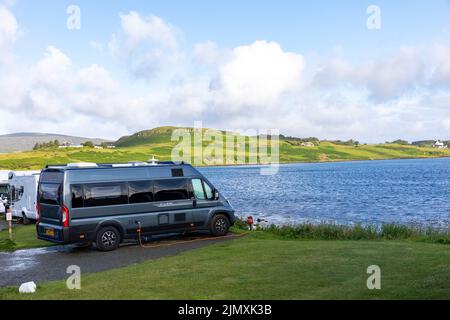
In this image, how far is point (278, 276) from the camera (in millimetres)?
11516

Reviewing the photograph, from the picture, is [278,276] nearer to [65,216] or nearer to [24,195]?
[65,216]

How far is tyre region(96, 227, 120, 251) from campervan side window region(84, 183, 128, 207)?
0.90 m

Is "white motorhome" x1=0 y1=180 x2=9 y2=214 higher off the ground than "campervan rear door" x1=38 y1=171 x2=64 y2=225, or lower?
lower

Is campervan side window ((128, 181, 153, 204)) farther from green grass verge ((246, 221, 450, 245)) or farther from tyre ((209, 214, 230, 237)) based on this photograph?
green grass verge ((246, 221, 450, 245))

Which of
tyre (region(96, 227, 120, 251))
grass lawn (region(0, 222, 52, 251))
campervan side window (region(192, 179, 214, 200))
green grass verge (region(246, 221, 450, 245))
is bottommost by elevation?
grass lawn (region(0, 222, 52, 251))

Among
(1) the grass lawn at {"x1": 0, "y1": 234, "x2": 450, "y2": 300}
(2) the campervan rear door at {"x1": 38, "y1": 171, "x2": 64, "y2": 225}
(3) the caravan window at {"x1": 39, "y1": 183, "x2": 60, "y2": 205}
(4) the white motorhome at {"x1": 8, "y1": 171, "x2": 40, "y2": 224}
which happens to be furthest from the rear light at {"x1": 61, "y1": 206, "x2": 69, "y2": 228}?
(4) the white motorhome at {"x1": 8, "y1": 171, "x2": 40, "y2": 224}

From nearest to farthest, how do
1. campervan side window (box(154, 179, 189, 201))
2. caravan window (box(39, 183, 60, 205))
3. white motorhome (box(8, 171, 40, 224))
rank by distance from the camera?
caravan window (box(39, 183, 60, 205)) < campervan side window (box(154, 179, 189, 201)) < white motorhome (box(8, 171, 40, 224))

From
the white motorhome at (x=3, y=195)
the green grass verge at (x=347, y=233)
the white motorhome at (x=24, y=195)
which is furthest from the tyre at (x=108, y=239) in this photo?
the white motorhome at (x=3, y=195)

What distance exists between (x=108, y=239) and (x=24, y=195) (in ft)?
47.9

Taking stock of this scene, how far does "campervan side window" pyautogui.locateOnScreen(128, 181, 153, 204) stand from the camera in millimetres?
19141

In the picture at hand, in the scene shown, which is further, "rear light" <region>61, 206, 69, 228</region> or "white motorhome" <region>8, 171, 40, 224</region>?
"white motorhome" <region>8, 171, 40, 224</region>

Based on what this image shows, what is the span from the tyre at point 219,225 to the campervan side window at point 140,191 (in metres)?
2.75

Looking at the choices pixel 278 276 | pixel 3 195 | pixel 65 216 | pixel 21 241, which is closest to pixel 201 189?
pixel 65 216

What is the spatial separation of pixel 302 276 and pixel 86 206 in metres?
9.18
